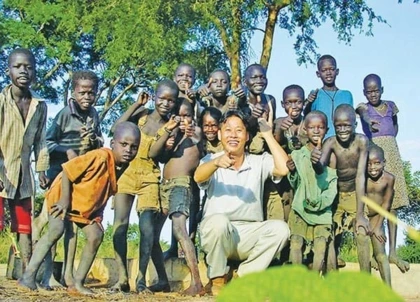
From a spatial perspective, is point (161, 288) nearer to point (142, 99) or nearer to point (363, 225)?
point (142, 99)

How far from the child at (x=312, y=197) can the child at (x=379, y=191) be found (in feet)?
1.39

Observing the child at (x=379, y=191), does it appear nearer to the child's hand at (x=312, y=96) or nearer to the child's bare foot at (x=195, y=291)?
the child's hand at (x=312, y=96)

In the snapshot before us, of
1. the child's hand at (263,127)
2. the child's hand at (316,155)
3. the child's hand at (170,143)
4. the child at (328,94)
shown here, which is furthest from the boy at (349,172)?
the child's hand at (170,143)

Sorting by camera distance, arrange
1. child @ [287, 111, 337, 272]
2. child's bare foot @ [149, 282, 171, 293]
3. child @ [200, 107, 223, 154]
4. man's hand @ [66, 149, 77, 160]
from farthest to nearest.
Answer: child @ [200, 107, 223, 154] → child's bare foot @ [149, 282, 171, 293] → child @ [287, 111, 337, 272] → man's hand @ [66, 149, 77, 160]

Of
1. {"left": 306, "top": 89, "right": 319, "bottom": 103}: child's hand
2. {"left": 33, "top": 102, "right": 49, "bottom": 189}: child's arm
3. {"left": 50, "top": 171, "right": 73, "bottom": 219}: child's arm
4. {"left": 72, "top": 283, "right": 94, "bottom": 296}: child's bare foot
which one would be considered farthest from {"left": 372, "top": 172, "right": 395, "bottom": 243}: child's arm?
{"left": 33, "top": 102, "right": 49, "bottom": 189}: child's arm

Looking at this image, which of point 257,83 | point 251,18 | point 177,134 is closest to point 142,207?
point 177,134

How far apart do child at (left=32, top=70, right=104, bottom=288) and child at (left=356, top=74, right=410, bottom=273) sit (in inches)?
100

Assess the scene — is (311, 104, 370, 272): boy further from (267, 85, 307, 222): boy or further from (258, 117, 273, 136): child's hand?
(258, 117, 273, 136): child's hand

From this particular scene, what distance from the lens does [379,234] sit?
6457mm

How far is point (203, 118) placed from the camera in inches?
251

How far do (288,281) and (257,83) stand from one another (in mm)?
6174

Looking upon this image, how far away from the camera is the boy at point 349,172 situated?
610cm

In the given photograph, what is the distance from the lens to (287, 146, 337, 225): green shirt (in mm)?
6086

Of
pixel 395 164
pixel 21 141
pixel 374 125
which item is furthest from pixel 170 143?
pixel 395 164
